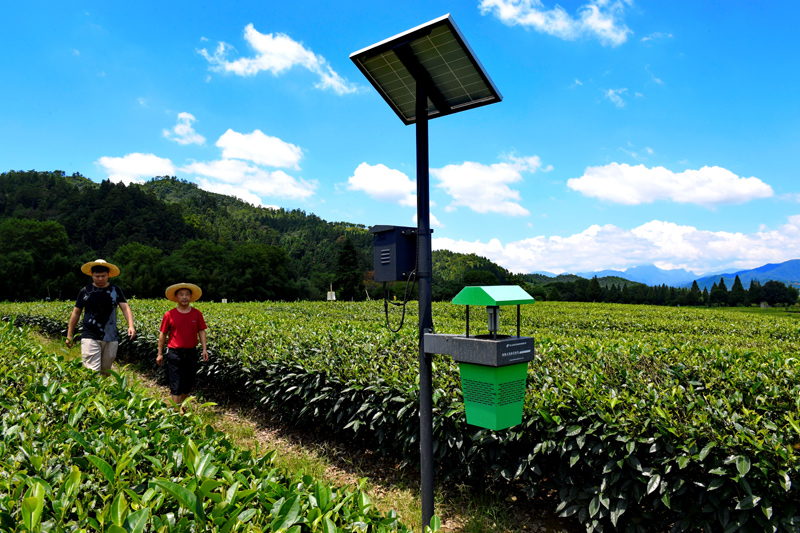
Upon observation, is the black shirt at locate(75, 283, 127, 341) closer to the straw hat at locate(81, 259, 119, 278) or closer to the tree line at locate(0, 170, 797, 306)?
the straw hat at locate(81, 259, 119, 278)

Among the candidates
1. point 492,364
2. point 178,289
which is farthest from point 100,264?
point 492,364

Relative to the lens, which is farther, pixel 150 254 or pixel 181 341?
pixel 150 254

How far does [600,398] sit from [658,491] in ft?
1.95

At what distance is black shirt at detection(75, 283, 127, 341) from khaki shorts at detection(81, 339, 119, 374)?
0.08m

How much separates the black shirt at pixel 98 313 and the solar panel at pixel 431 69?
184 inches

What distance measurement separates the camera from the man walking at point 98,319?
5.33 m

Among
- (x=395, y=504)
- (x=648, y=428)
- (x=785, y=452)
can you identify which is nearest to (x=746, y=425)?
(x=785, y=452)

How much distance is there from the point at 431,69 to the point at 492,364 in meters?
1.81

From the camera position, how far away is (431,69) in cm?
266

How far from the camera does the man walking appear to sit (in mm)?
5328

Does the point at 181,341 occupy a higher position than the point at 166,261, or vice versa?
the point at 166,261

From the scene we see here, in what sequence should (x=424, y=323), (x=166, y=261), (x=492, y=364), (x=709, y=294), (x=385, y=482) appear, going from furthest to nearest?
1. (x=709, y=294)
2. (x=166, y=261)
3. (x=385, y=482)
4. (x=424, y=323)
5. (x=492, y=364)

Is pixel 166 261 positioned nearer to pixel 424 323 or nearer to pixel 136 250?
pixel 136 250

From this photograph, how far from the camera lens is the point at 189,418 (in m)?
2.49
